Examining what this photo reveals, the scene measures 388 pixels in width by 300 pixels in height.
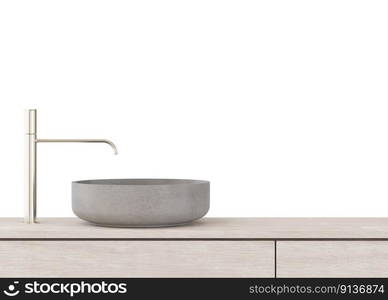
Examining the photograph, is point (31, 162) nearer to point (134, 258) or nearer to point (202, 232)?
point (134, 258)

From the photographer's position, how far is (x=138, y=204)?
2436 mm

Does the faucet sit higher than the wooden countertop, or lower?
higher

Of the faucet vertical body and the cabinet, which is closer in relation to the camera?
the cabinet

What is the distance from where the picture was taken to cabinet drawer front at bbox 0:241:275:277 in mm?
2387

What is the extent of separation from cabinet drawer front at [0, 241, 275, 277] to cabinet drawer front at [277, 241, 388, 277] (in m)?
0.05

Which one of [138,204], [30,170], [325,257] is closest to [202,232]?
[138,204]

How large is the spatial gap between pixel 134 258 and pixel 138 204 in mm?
174

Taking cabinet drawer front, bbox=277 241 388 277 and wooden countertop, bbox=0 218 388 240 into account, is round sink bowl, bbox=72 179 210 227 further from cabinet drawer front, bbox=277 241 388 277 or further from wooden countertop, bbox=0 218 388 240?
cabinet drawer front, bbox=277 241 388 277

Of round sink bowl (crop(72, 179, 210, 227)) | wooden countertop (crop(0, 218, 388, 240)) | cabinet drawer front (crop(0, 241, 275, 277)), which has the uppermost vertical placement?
round sink bowl (crop(72, 179, 210, 227))

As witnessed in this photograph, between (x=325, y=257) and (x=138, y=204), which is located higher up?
(x=138, y=204)

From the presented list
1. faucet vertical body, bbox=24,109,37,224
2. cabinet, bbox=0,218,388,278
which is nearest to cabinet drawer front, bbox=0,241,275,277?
cabinet, bbox=0,218,388,278

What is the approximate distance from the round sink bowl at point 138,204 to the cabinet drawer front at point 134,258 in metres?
0.10

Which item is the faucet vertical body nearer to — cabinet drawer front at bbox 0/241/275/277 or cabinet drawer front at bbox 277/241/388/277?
cabinet drawer front at bbox 0/241/275/277

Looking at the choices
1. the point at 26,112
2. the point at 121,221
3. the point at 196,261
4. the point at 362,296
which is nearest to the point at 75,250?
the point at 121,221
